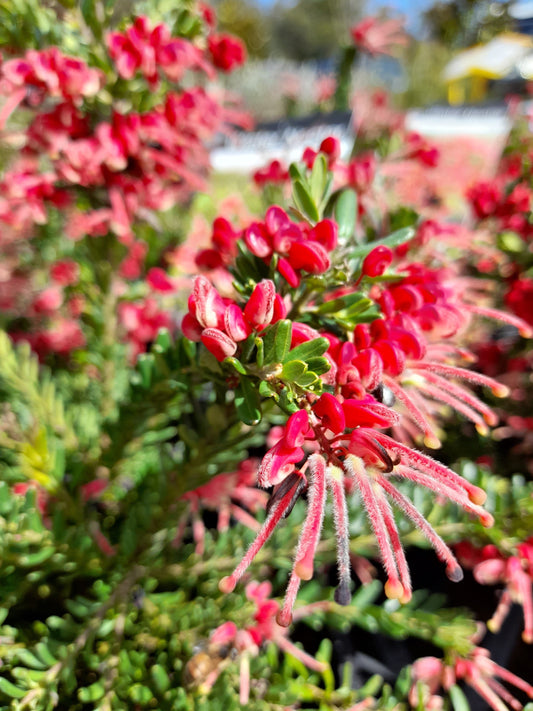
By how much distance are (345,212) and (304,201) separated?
6 cm

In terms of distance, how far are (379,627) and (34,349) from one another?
1075 millimetres

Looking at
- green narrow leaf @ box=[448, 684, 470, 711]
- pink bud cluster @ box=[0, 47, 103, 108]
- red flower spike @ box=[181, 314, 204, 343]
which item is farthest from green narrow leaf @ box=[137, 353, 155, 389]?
green narrow leaf @ box=[448, 684, 470, 711]

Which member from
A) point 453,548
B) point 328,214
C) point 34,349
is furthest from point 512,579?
point 34,349

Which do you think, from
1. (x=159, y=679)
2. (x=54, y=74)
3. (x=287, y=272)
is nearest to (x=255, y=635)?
(x=159, y=679)

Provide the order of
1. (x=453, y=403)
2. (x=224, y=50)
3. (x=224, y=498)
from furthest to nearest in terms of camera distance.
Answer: (x=224, y=50) → (x=224, y=498) → (x=453, y=403)

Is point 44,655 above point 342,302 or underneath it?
underneath

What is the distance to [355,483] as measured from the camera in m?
0.34

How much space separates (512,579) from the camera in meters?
0.60

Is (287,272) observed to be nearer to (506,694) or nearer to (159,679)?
(159,679)

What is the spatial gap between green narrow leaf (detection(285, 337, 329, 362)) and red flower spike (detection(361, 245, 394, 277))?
0.38 ft

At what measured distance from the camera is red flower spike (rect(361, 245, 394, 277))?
41 cm

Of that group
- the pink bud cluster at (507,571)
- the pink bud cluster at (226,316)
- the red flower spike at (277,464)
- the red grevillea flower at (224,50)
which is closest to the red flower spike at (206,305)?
the pink bud cluster at (226,316)

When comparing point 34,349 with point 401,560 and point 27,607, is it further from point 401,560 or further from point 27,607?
point 401,560

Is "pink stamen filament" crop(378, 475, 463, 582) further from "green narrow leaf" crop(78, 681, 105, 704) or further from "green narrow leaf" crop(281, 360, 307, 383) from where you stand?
"green narrow leaf" crop(78, 681, 105, 704)
